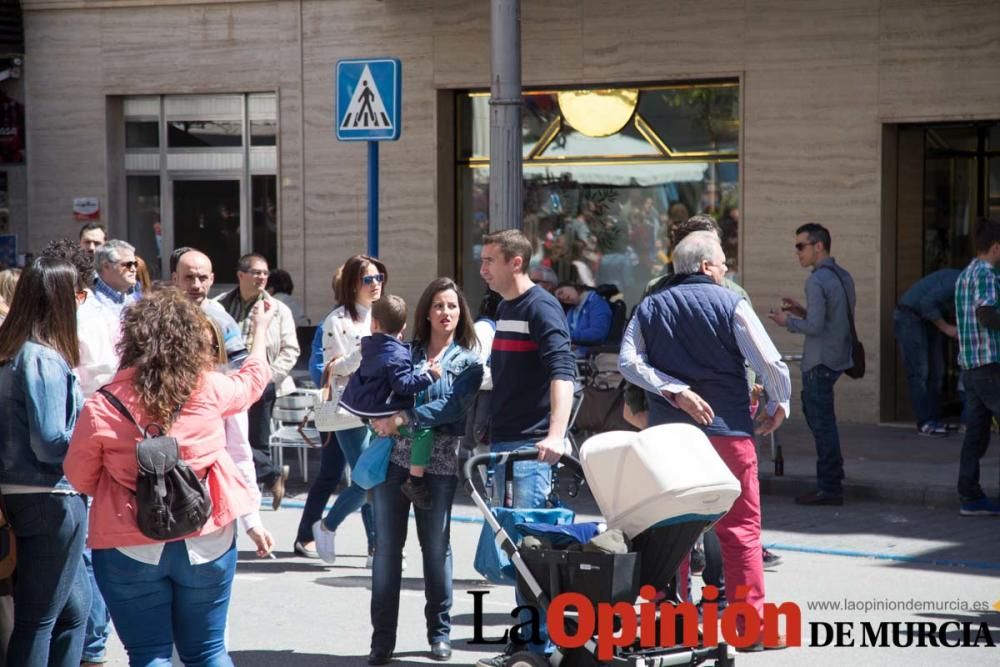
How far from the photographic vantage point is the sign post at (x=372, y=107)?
1134 centimetres

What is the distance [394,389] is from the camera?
691 cm

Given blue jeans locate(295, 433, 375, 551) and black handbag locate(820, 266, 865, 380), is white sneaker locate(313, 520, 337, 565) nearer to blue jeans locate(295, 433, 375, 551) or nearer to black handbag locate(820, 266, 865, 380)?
blue jeans locate(295, 433, 375, 551)

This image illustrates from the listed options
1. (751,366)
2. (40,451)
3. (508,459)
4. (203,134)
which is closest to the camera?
(40,451)

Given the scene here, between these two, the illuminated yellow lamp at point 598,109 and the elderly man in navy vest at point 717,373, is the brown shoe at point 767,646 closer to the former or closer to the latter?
the elderly man in navy vest at point 717,373

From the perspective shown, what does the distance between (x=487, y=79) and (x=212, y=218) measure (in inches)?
151

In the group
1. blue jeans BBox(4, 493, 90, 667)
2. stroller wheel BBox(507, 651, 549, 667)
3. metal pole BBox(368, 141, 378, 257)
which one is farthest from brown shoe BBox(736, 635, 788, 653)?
metal pole BBox(368, 141, 378, 257)

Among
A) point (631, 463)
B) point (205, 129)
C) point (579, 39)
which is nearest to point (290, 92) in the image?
point (205, 129)

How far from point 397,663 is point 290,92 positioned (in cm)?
1117

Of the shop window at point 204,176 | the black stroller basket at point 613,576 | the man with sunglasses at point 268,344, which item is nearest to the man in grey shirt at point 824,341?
the man with sunglasses at point 268,344

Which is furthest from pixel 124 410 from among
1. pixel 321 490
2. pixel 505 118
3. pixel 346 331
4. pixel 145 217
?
pixel 145 217

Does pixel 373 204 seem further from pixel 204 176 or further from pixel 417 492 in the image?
pixel 204 176

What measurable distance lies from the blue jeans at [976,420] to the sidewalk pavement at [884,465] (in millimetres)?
432

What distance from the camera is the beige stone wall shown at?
576 inches

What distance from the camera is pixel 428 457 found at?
6980mm
